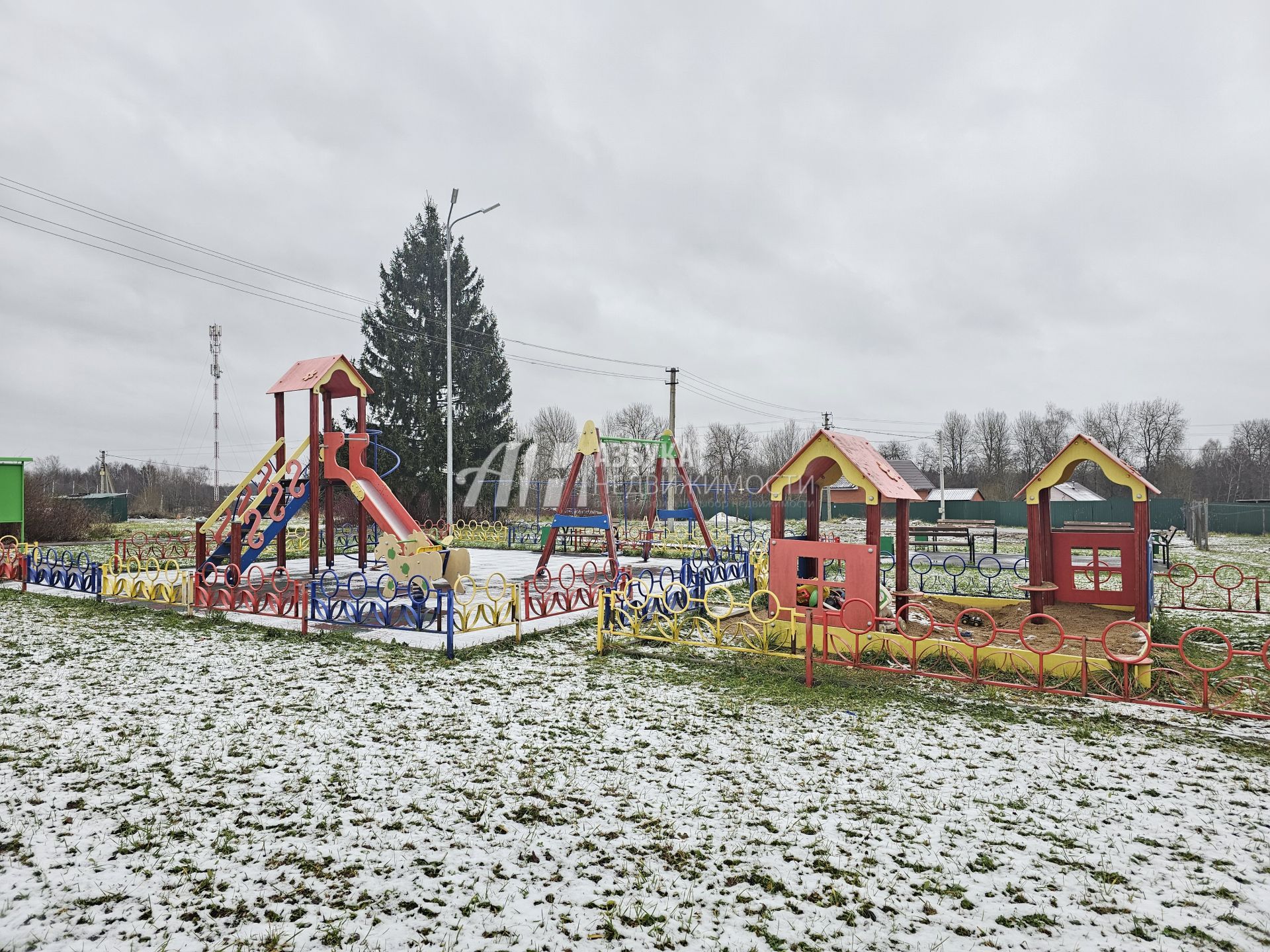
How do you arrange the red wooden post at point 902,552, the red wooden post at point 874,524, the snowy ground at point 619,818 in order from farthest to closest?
the red wooden post at point 902,552
the red wooden post at point 874,524
the snowy ground at point 619,818

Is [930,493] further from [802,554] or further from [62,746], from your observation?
[62,746]

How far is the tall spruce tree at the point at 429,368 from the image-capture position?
35125mm

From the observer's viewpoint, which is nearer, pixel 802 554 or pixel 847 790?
pixel 847 790

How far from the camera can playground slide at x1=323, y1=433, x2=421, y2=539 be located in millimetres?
13734

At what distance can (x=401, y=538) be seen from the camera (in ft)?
44.0

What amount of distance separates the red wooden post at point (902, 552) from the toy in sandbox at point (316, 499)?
Result: 839 cm

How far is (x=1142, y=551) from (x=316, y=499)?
14.6 m

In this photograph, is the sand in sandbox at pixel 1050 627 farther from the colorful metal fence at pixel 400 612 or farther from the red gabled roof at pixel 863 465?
the colorful metal fence at pixel 400 612

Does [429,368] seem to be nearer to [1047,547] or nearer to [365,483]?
[365,483]

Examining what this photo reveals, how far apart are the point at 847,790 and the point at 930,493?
4949 cm

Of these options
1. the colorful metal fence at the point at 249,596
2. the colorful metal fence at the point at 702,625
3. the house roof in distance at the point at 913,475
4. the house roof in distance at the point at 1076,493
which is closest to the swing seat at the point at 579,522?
the colorful metal fence at the point at 702,625

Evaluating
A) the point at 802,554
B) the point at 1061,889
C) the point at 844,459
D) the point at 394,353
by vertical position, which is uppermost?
the point at 394,353

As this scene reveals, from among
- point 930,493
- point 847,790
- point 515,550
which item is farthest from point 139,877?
point 930,493

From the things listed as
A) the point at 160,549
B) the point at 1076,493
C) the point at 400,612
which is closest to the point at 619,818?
the point at 400,612
